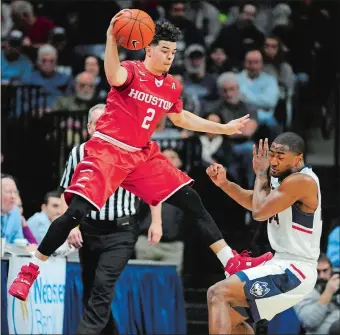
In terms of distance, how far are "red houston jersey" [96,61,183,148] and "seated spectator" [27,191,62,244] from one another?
2814mm

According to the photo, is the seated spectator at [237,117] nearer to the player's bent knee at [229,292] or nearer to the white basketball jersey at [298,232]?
the white basketball jersey at [298,232]

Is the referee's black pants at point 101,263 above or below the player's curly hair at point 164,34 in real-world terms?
below

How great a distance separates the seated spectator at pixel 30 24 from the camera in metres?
13.5

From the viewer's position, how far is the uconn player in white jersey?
6.86m

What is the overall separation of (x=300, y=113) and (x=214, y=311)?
6.40 m

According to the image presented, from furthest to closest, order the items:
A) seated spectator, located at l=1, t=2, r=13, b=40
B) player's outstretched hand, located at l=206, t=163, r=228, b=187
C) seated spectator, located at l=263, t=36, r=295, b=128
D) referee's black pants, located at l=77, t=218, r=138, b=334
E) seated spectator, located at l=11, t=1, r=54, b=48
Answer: seated spectator, located at l=1, t=2, r=13, b=40, seated spectator, located at l=11, t=1, r=54, b=48, seated spectator, located at l=263, t=36, r=295, b=128, referee's black pants, located at l=77, t=218, r=138, b=334, player's outstretched hand, located at l=206, t=163, r=228, b=187

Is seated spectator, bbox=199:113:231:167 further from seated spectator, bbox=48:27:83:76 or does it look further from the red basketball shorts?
the red basketball shorts

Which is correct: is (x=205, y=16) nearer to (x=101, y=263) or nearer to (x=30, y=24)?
(x=30, y=24)

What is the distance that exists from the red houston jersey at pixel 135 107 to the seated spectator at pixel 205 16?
20.8ft

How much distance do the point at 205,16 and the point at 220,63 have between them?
0.88 metres

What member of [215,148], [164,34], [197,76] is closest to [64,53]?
[197,76]

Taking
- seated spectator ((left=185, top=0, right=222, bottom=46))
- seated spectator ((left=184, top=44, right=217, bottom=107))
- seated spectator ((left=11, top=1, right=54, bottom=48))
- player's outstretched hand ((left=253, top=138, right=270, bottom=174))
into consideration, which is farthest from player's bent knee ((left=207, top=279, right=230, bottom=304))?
seated spectator ((left=11, top=1, right=54, bottom=48))

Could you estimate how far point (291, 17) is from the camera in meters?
13.5

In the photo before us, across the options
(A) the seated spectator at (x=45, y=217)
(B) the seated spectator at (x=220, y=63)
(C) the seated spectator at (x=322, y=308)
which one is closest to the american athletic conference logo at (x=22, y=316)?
(A) the seated spectator at (x=45, y=217)
